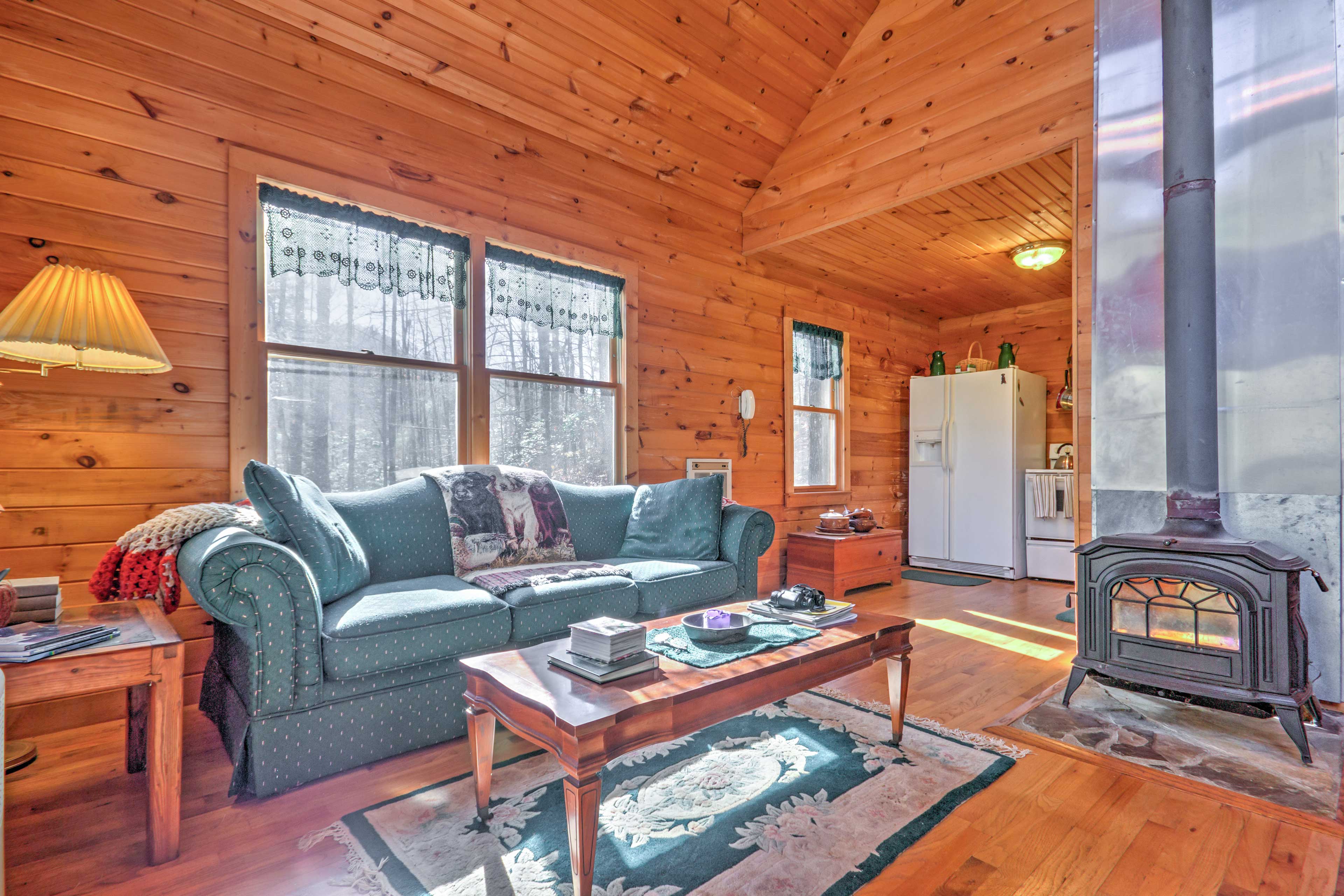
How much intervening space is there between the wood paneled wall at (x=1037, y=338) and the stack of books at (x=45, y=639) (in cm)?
634

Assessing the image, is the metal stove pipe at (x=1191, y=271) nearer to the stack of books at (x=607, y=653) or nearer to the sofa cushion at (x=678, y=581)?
the sofa cushion at (x=678, y=581)

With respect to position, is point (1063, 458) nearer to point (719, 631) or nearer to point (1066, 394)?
point (1066, 394)

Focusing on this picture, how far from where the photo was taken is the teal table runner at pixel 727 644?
173 centimetres

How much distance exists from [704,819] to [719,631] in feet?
1.59

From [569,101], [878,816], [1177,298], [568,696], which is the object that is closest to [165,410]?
[568,696]

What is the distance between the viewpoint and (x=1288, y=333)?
2.55 metres

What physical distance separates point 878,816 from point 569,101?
3.63m

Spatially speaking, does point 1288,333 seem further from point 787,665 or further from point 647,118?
point 647,118

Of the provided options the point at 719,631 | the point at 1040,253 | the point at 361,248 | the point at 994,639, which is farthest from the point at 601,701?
the point at 1040,253

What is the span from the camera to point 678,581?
2947 mm

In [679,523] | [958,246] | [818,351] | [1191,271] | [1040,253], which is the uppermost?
[958,246]

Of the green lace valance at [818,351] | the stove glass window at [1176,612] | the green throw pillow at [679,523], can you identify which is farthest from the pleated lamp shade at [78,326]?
the green lace valance at [818,351]

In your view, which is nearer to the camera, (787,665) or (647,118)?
(787,665)

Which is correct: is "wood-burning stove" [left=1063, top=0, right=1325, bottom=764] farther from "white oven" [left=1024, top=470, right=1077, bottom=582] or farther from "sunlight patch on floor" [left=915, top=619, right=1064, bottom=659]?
"white oven" [left=1024, top=470, right=1077, bottom=582]
